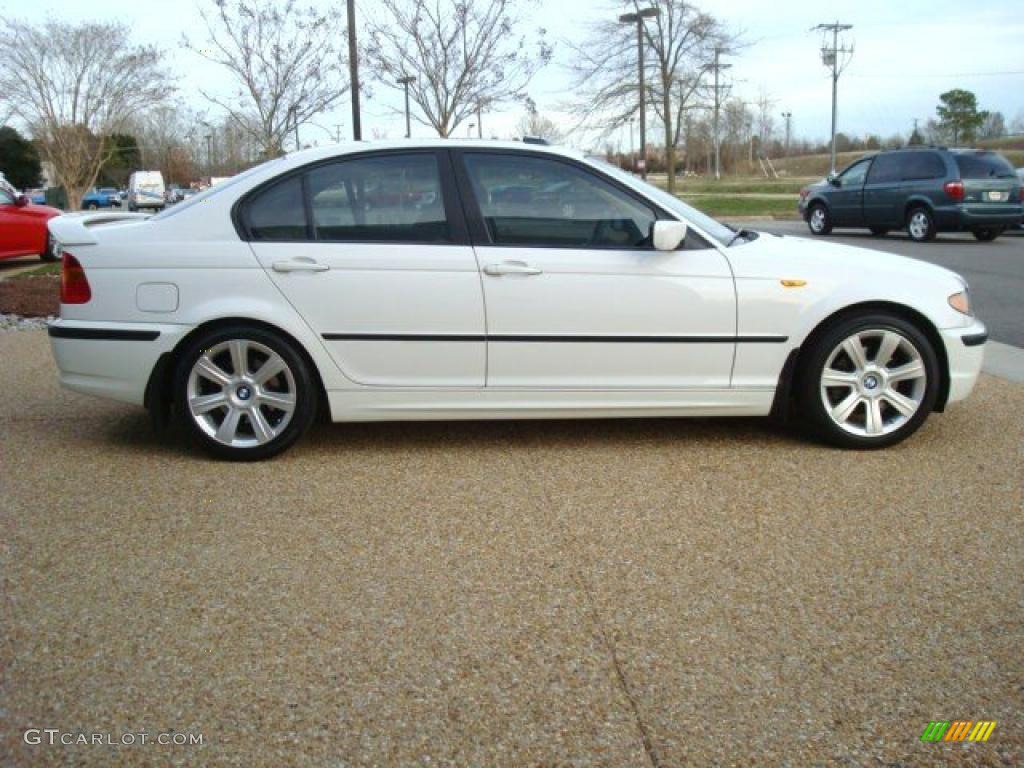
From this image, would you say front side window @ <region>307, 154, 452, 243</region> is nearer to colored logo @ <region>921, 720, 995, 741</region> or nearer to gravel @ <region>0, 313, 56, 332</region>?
colored logo @ <region>921, 720, 995, 741</region>

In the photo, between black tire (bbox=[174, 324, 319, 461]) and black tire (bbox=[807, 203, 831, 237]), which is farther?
black tire (bbox=[807, 203, 831, 237])

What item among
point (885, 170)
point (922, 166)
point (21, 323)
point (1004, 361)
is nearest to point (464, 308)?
point (1004, 361)

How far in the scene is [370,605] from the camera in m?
3.20

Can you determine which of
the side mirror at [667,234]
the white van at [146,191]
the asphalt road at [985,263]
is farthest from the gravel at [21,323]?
the white van at [146,191]

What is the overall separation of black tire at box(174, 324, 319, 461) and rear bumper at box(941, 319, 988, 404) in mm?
3123

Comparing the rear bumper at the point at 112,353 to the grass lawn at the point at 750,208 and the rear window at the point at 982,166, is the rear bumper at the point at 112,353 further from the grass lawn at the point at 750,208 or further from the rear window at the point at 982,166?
the grass lawn at the point at 750,208

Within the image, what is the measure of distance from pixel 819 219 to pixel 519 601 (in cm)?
1821

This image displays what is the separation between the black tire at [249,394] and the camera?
4664 millimetres

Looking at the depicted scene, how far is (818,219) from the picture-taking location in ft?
65.4

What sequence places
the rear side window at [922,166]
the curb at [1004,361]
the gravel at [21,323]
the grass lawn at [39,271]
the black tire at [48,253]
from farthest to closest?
the rear side window at [922,166]
the black tire at [48,253]
the grass lawn at [39,271]
the gravel at [21,323]
the curb at [1004,361]

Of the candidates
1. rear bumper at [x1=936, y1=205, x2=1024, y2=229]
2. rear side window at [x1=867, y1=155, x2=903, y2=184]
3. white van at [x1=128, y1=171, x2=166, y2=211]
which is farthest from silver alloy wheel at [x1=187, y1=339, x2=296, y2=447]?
white van at [x1=128, y1=171, x2=166, y2=211]

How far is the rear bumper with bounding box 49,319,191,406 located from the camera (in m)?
4.67

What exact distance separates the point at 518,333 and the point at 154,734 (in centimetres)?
265

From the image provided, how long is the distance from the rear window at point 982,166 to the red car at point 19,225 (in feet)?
48.9
